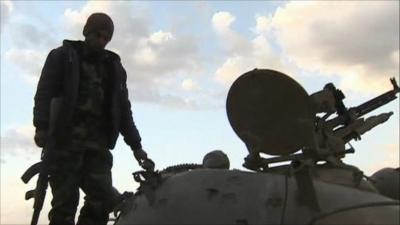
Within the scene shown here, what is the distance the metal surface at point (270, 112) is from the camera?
602 cm

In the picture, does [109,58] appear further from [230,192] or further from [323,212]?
[323,212]

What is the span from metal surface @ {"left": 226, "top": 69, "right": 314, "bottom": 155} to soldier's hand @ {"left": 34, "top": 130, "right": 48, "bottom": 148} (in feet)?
6.10

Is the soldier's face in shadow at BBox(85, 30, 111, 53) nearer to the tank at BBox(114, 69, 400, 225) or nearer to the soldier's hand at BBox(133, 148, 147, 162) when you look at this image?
the soldier's hand at BBox(133, 148, 147, 162)

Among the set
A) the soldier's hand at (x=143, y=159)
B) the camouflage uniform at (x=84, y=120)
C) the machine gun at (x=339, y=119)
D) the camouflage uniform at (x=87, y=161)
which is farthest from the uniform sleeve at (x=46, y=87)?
the machine gun at (x=339, y=119)

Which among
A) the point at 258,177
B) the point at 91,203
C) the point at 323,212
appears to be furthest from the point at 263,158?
the point at 91,203

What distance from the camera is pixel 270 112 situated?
20.5 ft

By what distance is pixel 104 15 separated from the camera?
7.59m

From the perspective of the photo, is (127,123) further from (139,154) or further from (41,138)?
(41,138)

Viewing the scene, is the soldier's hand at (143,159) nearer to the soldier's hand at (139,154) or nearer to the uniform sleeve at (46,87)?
the soldier's hand at (139,154)

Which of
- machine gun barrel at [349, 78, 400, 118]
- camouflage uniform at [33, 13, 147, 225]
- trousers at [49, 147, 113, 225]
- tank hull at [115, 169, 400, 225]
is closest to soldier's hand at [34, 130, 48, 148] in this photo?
camouflage uniform at [33, 13, 147, 225]

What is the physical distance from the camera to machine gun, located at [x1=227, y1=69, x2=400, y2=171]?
6.02 m

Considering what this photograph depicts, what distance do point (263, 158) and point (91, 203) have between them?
203 centimetres

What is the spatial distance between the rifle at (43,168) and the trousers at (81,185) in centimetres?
8

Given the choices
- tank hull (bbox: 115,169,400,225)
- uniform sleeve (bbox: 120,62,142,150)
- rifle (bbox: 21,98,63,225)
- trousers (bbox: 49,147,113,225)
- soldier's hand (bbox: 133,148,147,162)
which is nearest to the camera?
tank hull (bbox: 115,169,400,225)
